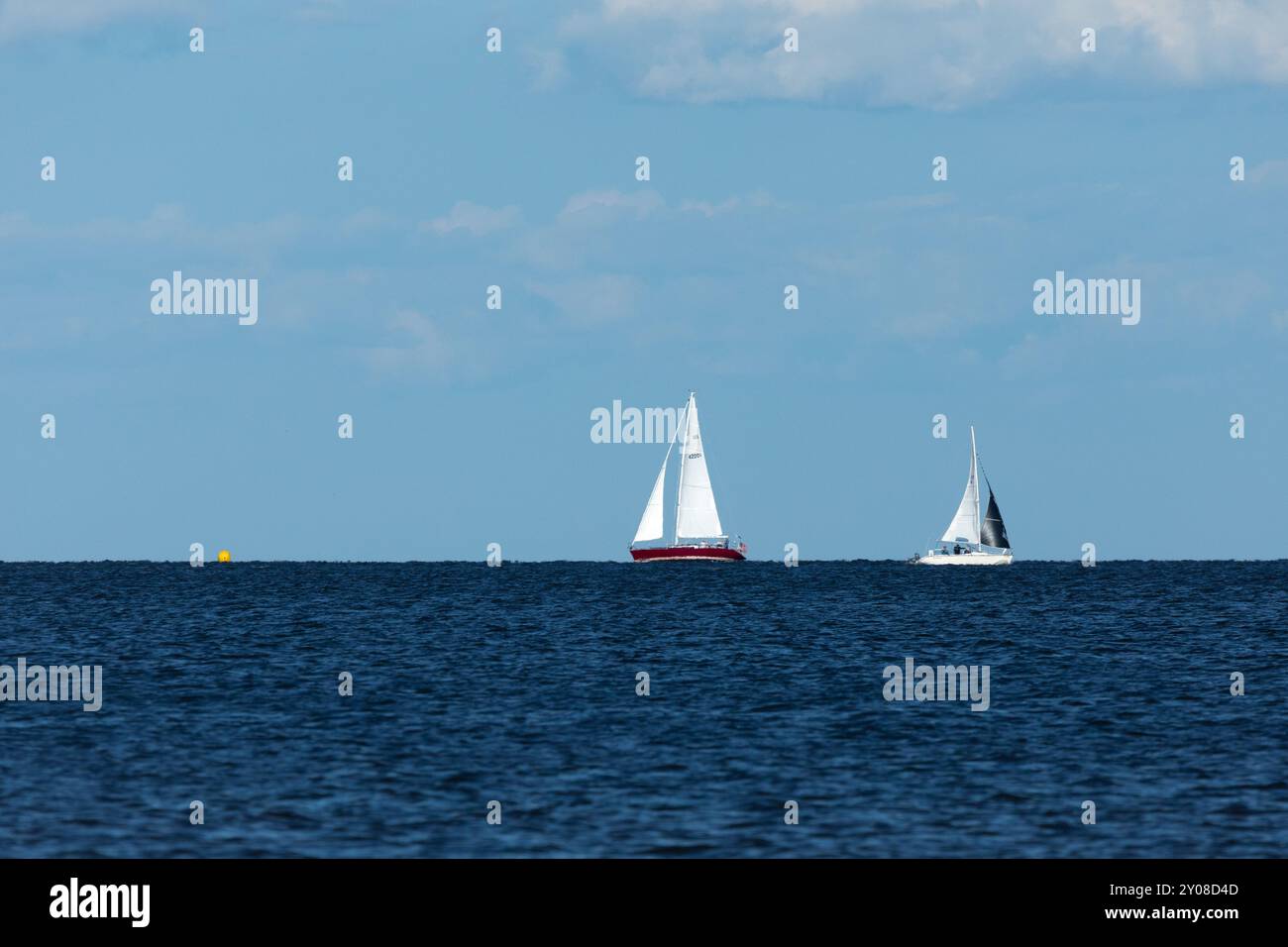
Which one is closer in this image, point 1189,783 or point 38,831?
point 38,831

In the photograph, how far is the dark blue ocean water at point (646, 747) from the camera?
27984mm

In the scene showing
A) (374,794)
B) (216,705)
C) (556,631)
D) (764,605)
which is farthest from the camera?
(764,605)

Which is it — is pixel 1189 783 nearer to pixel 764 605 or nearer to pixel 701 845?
pixel 701 845

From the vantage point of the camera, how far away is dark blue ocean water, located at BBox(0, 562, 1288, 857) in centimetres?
2798

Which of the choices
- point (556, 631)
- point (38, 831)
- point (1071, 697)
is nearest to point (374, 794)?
point (38, 831)

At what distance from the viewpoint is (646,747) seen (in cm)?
3834

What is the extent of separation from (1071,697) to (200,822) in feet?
97.0

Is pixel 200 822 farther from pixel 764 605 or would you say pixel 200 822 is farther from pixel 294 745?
pixel 764 605
